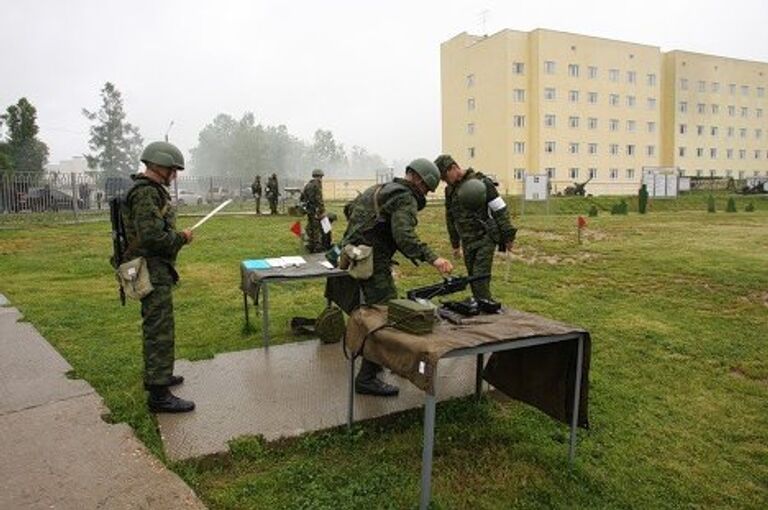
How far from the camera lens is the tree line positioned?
3344cm

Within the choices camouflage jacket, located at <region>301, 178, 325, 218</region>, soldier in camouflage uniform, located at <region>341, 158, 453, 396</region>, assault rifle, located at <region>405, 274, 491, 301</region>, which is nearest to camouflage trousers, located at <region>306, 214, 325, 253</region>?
camouflage jacket, located at <region>301, 178, 325, 218</region>

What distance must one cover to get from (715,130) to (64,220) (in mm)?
60124

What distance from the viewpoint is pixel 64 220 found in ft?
71.4

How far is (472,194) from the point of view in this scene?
5539mm

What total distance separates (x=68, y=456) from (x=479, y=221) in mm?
3817

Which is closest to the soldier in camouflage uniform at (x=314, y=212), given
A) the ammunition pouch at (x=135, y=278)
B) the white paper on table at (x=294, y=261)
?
the white paper on table at (x=294, y=261)

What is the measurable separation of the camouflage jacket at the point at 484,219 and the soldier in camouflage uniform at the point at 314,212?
6.84 m

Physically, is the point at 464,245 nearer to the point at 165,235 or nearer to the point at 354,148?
the point at 165,235

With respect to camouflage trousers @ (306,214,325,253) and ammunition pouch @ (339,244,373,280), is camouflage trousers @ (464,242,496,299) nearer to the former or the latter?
ammunition pouch @ (339,244,373,280)

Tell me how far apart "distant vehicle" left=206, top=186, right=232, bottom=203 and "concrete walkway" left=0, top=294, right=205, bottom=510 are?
28.5 metres

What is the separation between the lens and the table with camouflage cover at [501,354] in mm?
2916

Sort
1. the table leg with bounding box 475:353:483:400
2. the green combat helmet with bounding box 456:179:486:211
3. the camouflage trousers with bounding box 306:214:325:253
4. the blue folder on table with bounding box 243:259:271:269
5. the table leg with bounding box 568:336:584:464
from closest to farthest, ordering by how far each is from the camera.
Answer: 1. the table leg with bounding box 568:336:584:464
2. the table leg with bounding box 475:353:483:400
3. the green combat helmet with bounding box 456:179:486:211
4. the blue folder on table with bounding box 243:259:271:269
5. the camouflage trousers with bounding box 306:214:325:253

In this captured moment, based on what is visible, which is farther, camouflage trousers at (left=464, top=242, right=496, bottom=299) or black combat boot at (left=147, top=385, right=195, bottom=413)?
camouflage trousers at (left=464, top=242, right=496, bottom=299)

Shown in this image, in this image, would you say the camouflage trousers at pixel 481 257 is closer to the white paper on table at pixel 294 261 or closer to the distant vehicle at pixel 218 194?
the white paper on table at pixel 294 261
